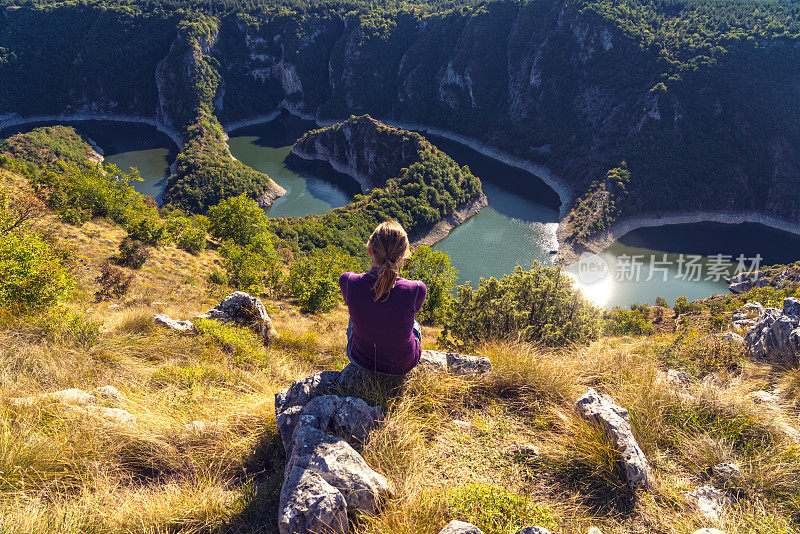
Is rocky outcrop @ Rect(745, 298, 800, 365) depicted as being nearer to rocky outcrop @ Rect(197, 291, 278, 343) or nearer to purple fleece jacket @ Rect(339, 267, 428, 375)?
purple fleece jacket @ Rect(339, 267, 428, 375)

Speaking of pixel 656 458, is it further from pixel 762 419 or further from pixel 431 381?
pixel 431 381

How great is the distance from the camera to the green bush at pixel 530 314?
8.74 m

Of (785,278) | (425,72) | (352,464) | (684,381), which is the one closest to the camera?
(352,464)

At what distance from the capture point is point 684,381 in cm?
573

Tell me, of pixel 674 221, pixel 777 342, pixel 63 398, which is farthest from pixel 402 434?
pixel 674 221

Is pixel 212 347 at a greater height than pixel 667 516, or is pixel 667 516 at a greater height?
pixel 667 516

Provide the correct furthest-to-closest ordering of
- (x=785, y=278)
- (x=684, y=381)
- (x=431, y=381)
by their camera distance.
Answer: (x=785, y=278), (x=684, y=381), (x=431, y=381)

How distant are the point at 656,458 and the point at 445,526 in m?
2.54

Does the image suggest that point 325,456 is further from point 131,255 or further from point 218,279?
point 218,279

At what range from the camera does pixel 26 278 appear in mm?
7199

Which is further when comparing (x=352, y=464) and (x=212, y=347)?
(x=212, y=347)

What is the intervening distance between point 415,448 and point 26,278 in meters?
7.54

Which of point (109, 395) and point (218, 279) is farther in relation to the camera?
point (218, 279)

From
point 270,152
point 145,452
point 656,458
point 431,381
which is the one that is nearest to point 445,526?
point 431,381
